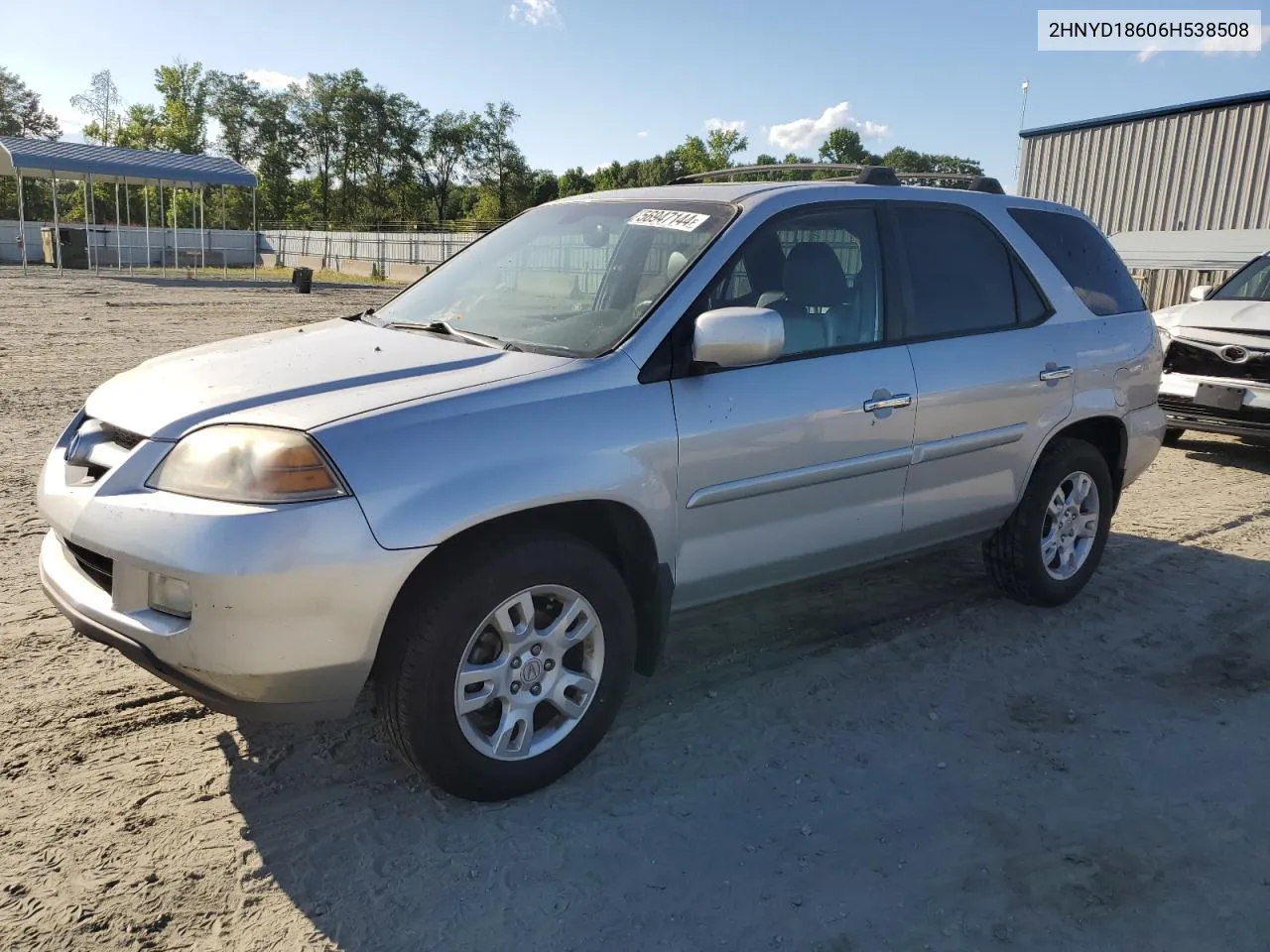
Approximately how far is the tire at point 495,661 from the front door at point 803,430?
0.38 m

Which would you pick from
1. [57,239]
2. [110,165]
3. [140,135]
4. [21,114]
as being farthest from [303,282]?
[21,114]

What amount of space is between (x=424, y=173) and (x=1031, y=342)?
268ft

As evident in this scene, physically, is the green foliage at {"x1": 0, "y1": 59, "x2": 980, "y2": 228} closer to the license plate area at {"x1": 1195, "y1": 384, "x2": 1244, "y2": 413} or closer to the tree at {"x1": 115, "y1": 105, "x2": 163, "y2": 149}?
the tree at {"x1": 115, "y1": 105, "x2": 163, "y2": 149}

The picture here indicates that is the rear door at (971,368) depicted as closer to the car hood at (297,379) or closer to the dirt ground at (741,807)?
the dirt ground at (741,807)

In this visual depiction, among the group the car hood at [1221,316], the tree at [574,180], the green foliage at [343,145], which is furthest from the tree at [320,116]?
the car hood at [1221,316]

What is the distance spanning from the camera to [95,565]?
2.79 m

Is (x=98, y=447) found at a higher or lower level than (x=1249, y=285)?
lower

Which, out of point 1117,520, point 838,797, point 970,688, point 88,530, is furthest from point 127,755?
point 1117,520

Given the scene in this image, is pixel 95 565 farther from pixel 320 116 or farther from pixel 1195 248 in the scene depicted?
pixel 320 116

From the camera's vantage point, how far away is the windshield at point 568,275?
339cm

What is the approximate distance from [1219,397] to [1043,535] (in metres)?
4.04

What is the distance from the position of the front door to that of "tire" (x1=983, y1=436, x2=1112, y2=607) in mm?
931

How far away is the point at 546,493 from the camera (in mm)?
2840

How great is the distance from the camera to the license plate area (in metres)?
7.54
